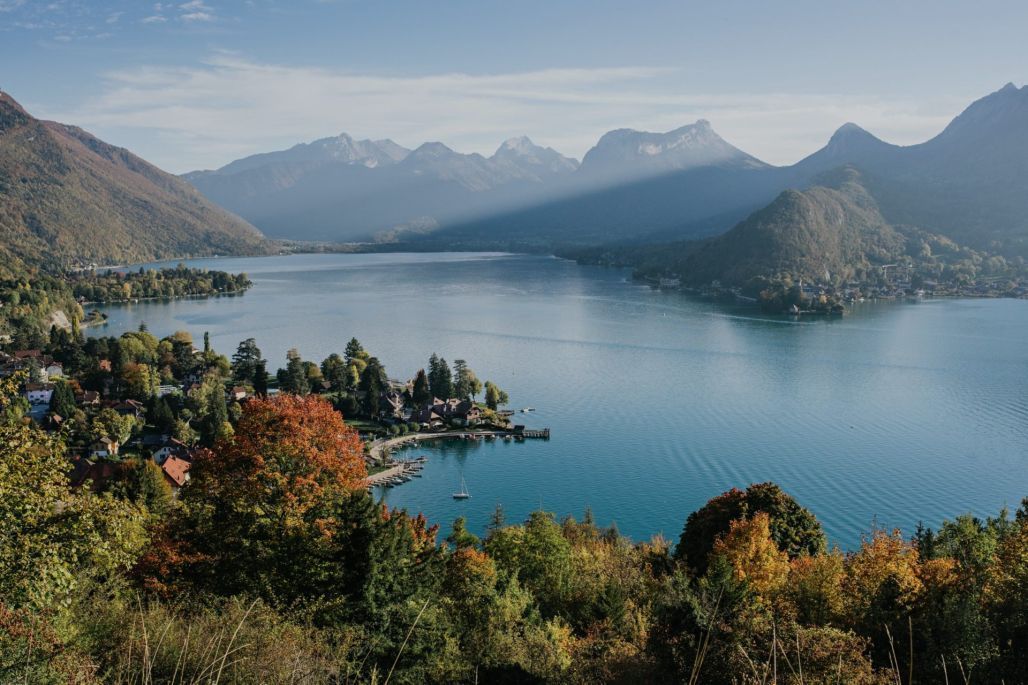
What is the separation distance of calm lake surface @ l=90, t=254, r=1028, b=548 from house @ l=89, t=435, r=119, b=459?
28.7 feet

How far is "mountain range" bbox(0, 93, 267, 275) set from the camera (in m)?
91.2

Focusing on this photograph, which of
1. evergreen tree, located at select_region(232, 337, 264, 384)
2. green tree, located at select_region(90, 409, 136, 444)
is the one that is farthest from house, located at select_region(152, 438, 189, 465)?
evergreen tree, located at select_region(232, 337, 264, 384)

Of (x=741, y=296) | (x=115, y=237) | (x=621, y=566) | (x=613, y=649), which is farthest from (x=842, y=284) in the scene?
(x=115, y=237)

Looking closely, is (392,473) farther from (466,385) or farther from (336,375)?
(336,375)

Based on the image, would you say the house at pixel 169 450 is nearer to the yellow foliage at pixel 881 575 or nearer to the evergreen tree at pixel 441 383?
the evergreen tree at pixel 441 383

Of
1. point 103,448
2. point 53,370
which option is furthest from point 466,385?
point 53,370

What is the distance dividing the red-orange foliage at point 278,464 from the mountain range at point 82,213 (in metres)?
66.2

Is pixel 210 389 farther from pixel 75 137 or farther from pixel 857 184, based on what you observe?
pixel 75 137

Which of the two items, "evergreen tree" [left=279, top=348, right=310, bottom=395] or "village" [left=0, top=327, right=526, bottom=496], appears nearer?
"village" [left=0, top=327, right=526, bottom=496]

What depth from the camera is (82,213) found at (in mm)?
105500

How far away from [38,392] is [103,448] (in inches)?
370

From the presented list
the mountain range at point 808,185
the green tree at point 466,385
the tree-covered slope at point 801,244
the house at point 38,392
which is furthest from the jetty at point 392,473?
the mountain range at point 808,185

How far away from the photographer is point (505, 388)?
106 ft

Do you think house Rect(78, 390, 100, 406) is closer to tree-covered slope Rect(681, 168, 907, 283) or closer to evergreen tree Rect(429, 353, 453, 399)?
evergreen tree Rect(429, 353, 453, 399)
